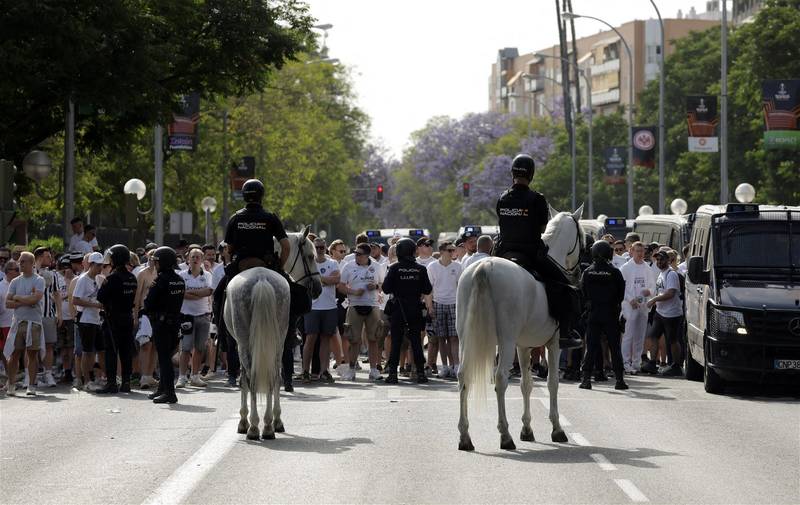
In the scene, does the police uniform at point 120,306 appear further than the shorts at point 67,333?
No

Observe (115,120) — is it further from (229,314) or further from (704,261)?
(229,314)

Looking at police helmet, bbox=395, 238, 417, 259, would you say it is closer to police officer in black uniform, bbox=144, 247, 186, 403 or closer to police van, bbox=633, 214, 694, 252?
police officer in black uniform, bbox=144, 247, 186, 403

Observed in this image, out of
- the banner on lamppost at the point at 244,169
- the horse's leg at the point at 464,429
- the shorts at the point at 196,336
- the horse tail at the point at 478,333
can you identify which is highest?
the banner on lamppost at the point at 244,169

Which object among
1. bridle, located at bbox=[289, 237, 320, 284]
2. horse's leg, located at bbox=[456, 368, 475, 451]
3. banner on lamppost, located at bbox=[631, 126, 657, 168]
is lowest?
horse's leg, located at bbox=[456, 368, 475, 451]

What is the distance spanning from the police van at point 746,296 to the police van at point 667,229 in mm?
14373

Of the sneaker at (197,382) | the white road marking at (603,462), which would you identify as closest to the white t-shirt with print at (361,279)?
the sneaker at (197,382)

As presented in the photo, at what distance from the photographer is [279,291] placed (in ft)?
50.2

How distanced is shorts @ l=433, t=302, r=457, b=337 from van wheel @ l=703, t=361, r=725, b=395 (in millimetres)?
4303

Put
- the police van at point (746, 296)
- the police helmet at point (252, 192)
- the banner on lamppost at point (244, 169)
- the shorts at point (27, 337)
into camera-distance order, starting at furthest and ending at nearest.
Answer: the banner on lamppost at point (244, 169) → the shorts at point (27, 337) → the police van at point (746, 296) → the police helmet at point (252, 192)

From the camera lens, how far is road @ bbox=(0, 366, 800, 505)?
451 inches

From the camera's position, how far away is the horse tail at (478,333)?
14.0 metres

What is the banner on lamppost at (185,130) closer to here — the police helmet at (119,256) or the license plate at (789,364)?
the police helmet at (119,256)

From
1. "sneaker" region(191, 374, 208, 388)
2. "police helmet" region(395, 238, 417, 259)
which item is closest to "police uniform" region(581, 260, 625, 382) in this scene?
"police helmet" region(395, 238, 417, 259)

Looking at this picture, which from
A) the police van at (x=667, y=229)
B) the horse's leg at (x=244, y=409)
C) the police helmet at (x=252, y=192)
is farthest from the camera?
the police van at (x=667, y=229)
